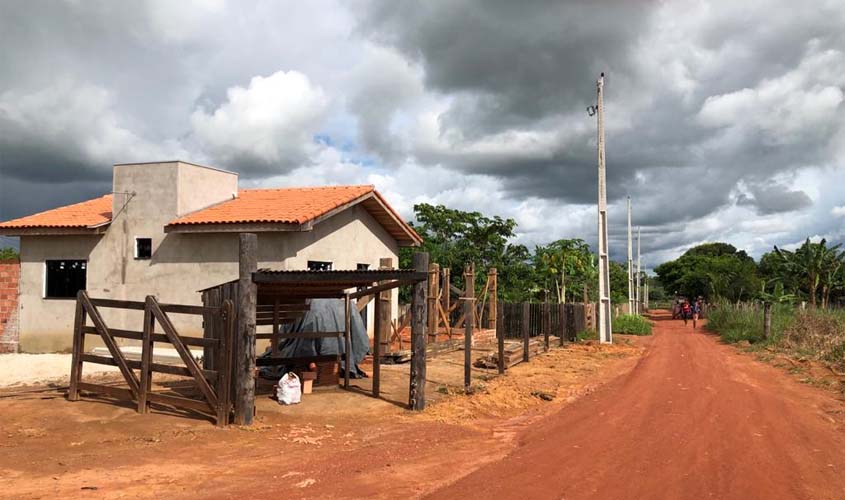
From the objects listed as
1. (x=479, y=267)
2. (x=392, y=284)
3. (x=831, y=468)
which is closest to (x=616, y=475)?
(x=831, y=468)

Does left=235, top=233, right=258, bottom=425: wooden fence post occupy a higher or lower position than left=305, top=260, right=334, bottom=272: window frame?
lower

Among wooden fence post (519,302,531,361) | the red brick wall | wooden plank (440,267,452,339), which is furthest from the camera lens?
wooden plank (440,267,452,339)

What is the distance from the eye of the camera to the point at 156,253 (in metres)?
17.1

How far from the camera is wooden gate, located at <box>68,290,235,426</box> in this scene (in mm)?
8859

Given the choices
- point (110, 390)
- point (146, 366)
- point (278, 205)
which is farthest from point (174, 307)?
point (278, 205)

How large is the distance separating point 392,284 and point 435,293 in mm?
8388

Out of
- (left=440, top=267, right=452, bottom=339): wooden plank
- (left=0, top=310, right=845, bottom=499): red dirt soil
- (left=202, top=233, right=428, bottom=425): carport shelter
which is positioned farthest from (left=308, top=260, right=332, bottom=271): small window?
(left=0, top=310, right=845, bottom=499): red dirt soil

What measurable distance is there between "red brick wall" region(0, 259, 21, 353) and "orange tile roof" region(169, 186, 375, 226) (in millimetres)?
5884

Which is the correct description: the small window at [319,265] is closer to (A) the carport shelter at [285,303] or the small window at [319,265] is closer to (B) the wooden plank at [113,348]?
(A) the carport shelter at [285,303]

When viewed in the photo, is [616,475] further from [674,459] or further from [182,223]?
[182,223]

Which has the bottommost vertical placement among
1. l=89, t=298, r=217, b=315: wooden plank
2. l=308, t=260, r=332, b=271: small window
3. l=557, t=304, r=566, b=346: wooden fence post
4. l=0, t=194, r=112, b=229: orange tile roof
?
l=557, t=304, r=566, b=346: wooden fence post

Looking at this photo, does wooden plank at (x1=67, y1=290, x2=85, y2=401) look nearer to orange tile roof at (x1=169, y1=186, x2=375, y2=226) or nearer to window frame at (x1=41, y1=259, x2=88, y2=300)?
orange tile roof at (x1=169, y1=186, x2=375, y2=226)

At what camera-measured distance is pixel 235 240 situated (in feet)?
53.6

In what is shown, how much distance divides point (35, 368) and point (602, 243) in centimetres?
1840
